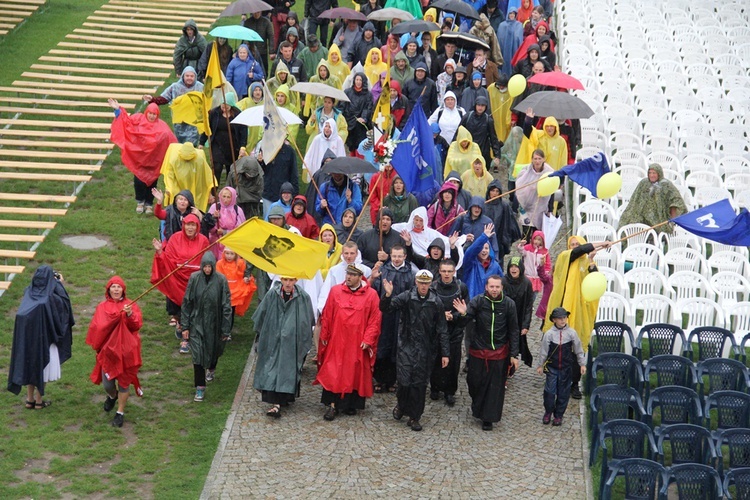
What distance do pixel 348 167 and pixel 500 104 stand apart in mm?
5053

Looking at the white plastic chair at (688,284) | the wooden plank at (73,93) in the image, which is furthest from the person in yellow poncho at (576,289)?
the wooden plank at (73,93)

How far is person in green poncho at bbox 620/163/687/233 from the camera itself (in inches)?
702

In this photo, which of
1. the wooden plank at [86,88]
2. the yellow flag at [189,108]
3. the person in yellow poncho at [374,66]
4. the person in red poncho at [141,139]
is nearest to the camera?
the yellow flag at [189,108]

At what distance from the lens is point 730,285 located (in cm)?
1683

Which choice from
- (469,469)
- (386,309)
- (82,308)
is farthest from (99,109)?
(469,469)

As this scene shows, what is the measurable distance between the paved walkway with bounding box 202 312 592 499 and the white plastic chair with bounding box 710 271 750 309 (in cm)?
280

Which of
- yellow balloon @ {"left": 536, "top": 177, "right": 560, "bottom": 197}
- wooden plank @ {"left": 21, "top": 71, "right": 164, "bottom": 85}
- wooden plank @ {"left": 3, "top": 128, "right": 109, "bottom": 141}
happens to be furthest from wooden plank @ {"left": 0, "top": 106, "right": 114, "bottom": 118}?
yellow balloon @ {"left": 536, "top": 177, "right": 560, "bottom": 197}

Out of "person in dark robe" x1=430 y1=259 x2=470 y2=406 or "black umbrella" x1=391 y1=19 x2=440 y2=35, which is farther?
"black umbrella" x1=391 y1=19 x2=440 y2=35

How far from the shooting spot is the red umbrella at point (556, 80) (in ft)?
64.9

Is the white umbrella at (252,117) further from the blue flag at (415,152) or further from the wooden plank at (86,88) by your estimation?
the wooden plank at (86,88)

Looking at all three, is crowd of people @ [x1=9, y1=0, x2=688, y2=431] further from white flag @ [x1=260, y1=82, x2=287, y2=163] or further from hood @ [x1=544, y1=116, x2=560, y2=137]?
white flag @ [x1=260, y1=82, x2=287, y2=163]

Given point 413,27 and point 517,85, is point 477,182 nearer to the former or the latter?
point 517,85

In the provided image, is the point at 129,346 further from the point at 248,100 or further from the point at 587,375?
the point at 248,100

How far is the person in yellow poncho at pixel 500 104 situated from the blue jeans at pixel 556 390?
724 centimetres
